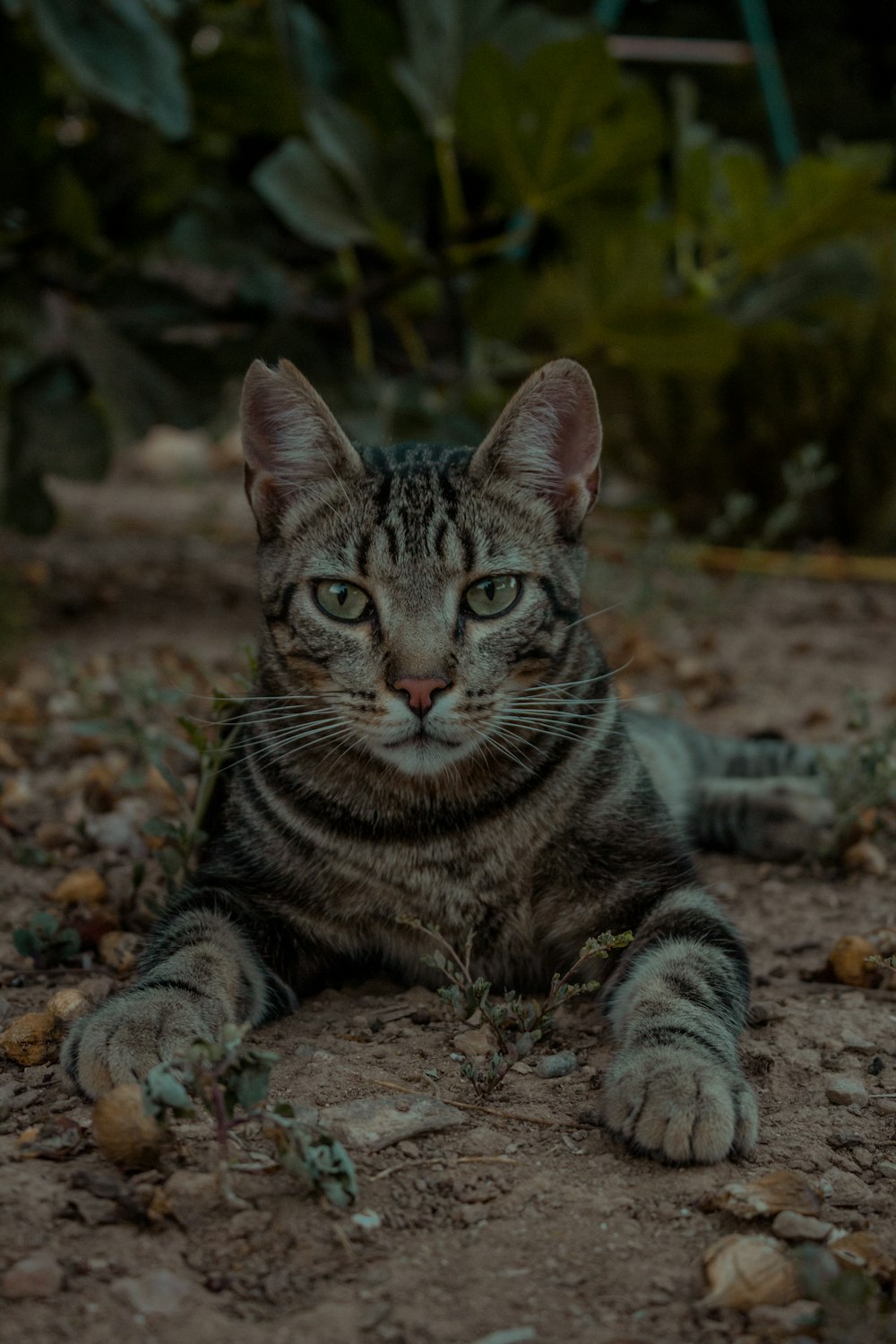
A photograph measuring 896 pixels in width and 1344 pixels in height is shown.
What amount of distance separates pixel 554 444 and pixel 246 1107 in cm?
142

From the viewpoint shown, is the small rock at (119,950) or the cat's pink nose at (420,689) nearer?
the cat's pink nose at (420,689)

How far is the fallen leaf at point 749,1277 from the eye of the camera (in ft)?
4.72

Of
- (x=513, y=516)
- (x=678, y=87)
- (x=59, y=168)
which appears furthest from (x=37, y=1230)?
(x=678, y=87)

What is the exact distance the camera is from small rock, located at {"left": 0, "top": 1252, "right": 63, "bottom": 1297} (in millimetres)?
1402

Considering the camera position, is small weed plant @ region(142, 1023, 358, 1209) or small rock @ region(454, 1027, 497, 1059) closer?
small weed plant @ region(142, 1023, 358, 1209)

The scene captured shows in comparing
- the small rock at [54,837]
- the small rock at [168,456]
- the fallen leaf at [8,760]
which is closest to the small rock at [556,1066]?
the small rock at [54,837]

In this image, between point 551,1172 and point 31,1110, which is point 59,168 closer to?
point 31,1110

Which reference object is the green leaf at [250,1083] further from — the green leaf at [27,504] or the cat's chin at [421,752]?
the green leaf at [27,504]

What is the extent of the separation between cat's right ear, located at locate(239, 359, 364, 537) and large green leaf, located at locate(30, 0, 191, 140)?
1494 millimetres

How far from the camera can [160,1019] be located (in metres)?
1.93

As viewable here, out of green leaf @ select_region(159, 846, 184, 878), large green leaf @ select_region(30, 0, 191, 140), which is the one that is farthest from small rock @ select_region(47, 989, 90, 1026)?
large green leaf @ select_region(30, 0, 191, 140)

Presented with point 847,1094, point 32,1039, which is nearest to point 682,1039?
point 847,1094

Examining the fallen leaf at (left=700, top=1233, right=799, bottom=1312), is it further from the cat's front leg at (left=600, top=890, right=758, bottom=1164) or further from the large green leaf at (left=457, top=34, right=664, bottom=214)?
the large green leaf at (left=457, top=34, right=664, bottom=214)

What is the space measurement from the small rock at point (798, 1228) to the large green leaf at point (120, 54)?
3.12 m
